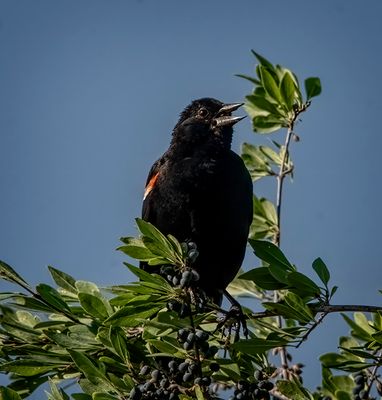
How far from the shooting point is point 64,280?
2.96 meters

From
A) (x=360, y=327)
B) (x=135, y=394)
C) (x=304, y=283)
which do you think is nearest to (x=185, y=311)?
(x=135, y=394)

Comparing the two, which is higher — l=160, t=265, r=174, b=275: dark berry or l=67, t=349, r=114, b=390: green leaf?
l=160, t=265, r=174, b=275: dark berry

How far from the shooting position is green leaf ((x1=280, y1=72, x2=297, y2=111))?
3760mm

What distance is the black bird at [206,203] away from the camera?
12.6 ft

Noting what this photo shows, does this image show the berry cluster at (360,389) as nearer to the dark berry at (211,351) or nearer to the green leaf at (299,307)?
the green leaf at (299,307)

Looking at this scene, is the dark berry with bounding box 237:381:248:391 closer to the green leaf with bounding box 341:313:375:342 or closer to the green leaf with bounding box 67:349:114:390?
the green leaf with bounding box 67:349:114:390

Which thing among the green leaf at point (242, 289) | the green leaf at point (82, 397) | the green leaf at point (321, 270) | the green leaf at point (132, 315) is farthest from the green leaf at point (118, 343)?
the green leaf at point (242, 289)

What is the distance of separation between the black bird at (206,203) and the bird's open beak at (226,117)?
123mm

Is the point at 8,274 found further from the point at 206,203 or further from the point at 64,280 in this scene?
the point at 206,203

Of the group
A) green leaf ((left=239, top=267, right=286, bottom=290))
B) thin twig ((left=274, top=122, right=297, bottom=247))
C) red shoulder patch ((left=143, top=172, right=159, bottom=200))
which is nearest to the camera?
green leaf ((left=239, top=267, right=286, bottom=290))

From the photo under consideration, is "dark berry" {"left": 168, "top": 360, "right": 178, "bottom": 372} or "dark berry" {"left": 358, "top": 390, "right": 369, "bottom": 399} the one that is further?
"dark berry" {"left": 358, "top": 390, "right": 369, "bottom": 399}

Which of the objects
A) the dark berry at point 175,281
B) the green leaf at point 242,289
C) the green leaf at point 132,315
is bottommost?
the green leaf at point 132,315

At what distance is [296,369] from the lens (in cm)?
317

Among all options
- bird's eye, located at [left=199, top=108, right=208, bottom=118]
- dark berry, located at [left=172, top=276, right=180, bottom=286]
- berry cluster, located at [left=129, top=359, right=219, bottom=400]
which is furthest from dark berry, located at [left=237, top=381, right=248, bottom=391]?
bird's eye, located at [left=199, top=108, right=208, bottom=118]
